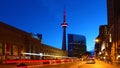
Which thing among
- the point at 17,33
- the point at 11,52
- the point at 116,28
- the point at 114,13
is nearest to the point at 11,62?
the point at 11,52

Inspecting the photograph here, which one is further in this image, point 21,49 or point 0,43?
point 21,49

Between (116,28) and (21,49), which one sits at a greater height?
(116,28)

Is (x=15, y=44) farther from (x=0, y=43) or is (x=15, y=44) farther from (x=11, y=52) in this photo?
(x=0, y=43)

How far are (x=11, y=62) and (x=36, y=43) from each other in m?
78.9

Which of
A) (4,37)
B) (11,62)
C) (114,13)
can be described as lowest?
(11,62)

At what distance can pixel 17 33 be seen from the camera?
4131 inches

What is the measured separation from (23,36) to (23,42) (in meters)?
2.29

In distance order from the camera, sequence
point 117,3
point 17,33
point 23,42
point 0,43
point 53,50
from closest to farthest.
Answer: point 0,43 < point 17,33 < point 23,42 < point 117,3 < point 53,50

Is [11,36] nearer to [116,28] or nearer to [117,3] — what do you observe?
[116,28]

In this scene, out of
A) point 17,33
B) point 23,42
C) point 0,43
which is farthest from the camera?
point 23,42

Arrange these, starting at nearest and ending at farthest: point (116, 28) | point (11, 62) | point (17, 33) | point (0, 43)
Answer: point (11, 62), point (0, 43), point (17, 33), point (116, 28)

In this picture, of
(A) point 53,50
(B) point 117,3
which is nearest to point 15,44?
(B) point 117,3

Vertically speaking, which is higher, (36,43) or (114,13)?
(114,13)

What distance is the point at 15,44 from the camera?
337ft
